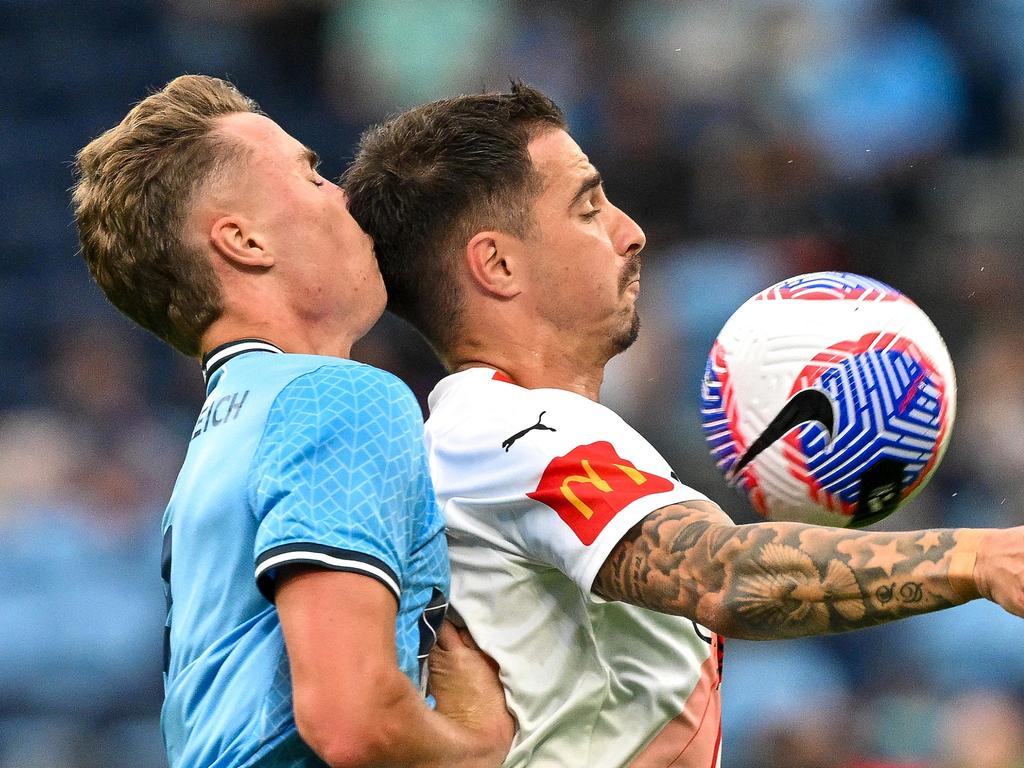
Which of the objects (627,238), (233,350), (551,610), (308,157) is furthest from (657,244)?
(233,350)

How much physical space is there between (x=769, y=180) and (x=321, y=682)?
661cm

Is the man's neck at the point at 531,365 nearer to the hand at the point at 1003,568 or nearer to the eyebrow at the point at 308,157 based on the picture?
the eyebrow at the point at 308,157

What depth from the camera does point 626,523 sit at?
8.81 ft

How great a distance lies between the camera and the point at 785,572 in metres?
2.54

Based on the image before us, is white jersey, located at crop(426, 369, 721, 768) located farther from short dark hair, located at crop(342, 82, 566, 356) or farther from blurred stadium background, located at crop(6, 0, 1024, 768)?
blurred stadium background, located at crop(6, 0, 1024, 768)

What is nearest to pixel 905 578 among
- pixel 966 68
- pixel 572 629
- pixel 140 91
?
pixel 572 629

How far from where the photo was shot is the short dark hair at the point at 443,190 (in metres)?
3.33

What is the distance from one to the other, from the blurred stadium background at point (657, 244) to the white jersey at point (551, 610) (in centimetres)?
402

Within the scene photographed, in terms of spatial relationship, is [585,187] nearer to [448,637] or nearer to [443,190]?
[443,190]

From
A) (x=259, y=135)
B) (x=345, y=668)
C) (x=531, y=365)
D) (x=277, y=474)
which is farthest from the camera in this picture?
(x=531, y=365)

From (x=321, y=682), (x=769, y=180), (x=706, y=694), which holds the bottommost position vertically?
(x=769, y=180)

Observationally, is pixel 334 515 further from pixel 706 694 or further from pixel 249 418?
pixel 706 694

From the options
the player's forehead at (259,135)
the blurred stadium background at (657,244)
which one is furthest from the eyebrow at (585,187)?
the blurred stadium background at (657,244)

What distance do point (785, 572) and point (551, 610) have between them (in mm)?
616
